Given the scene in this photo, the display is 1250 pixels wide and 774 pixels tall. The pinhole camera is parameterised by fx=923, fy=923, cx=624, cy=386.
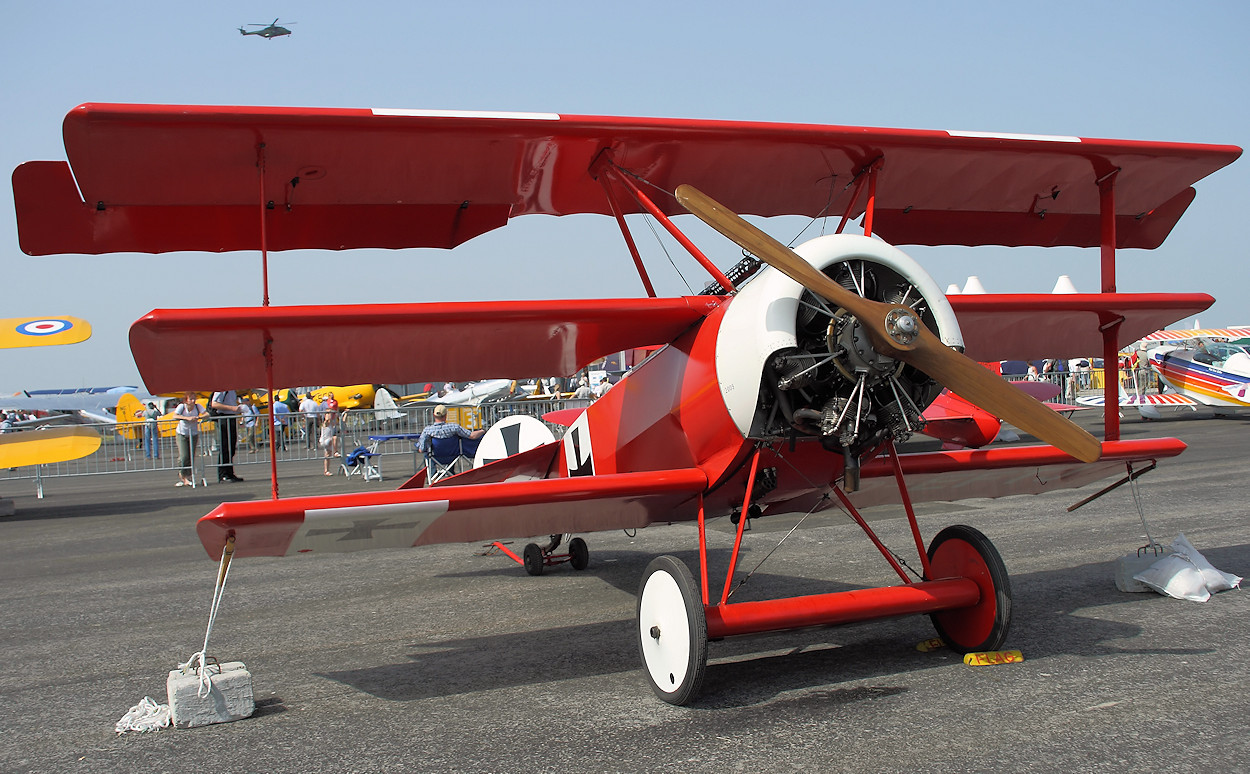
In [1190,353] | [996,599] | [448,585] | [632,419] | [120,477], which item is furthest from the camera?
[1190,353]

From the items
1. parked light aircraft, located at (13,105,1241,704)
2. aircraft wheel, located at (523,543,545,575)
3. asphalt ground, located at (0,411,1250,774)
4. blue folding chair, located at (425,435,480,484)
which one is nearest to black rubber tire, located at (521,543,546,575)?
aircraft wheel, located at (523,543,545,575)

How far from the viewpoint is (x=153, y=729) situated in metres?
4.11

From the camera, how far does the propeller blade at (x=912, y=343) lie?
3.94 meters

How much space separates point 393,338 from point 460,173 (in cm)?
117

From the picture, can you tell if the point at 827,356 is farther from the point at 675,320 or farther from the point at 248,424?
the point at 248,424

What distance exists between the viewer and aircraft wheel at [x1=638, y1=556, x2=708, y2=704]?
13.0ft

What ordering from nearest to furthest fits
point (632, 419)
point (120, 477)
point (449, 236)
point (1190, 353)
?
point (632, 419) < point (449, 236) < point (120, 477) < point (1190, 353)

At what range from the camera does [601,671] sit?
479cm

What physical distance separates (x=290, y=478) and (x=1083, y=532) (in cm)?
1431

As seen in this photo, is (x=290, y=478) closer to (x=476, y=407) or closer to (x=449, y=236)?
(x=476, y=407)

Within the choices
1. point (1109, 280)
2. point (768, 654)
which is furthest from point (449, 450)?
point (1109, 280)

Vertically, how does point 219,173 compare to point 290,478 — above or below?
above

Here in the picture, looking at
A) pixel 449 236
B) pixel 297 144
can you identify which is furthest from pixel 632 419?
pixel 297 144

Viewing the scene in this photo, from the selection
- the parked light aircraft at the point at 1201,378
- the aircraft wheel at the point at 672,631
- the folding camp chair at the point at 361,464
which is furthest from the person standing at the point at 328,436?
the parked light aircraft at the point at 1201,378
